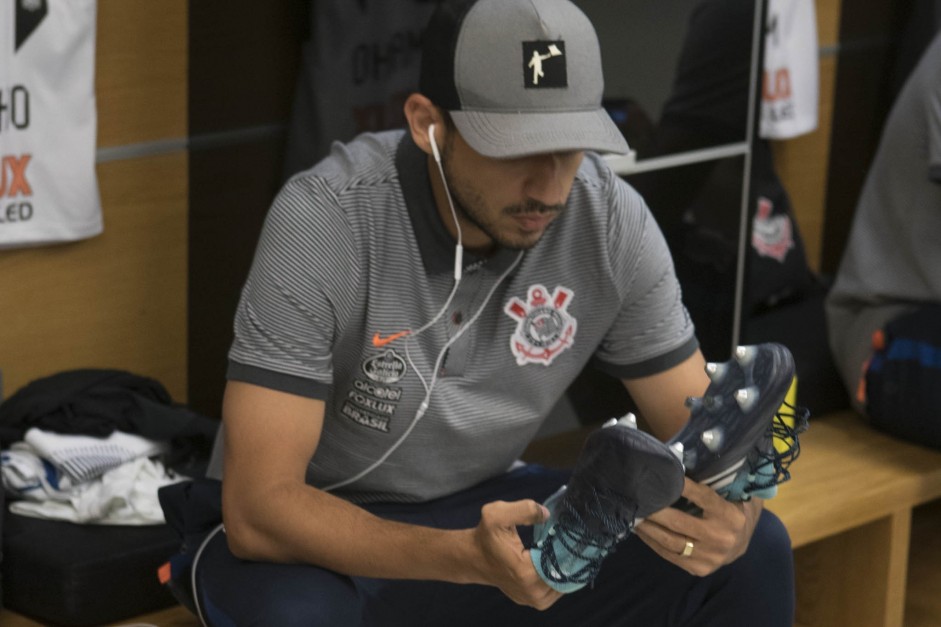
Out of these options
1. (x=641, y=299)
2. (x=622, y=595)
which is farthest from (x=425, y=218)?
(x=622, y=595)

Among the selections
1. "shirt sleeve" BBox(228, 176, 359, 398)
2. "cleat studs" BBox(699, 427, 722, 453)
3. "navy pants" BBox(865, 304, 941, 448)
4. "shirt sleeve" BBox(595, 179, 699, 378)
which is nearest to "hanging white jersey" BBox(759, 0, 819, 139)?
"navy pants" BBox(865, 304, 941, 448)

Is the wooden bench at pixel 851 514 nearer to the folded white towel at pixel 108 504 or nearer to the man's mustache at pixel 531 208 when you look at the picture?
the folded white towel at pixel 108 504

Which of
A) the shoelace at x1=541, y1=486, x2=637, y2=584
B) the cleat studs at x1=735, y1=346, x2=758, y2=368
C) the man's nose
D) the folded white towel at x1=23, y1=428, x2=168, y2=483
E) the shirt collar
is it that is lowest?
the folded white towel at x1=23, y1=428, x2=168, y2=483

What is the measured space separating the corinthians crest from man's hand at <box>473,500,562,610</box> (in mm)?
378

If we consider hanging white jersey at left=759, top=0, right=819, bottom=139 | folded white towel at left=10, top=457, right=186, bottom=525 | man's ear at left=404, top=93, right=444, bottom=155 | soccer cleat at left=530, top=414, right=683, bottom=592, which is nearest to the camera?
soccer cleat at left=530, top=414, right=683, bottom=592

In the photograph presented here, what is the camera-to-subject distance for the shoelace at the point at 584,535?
157 centimetres

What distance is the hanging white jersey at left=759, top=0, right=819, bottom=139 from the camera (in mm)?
3211

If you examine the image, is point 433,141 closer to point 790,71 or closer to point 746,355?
point 746,355

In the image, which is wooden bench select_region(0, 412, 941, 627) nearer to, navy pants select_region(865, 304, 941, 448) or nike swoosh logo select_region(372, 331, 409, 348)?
navy pants select_region(865, 304, 941, 448)

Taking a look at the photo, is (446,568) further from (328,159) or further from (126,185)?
(126,185)

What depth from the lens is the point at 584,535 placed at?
5.19 feet

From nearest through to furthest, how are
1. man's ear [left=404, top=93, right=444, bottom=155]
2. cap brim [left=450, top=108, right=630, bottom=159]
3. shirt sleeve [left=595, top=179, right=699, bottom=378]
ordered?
cap brim [left=450, top=108, right=630, bottom=159], man's ear [left=404, top=93, right=444, bottom=155], shirt sleeve [left=595, top=179, right=699, bottom=378]

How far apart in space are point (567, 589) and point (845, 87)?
227cm

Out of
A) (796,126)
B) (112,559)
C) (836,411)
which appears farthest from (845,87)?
(112,559)
